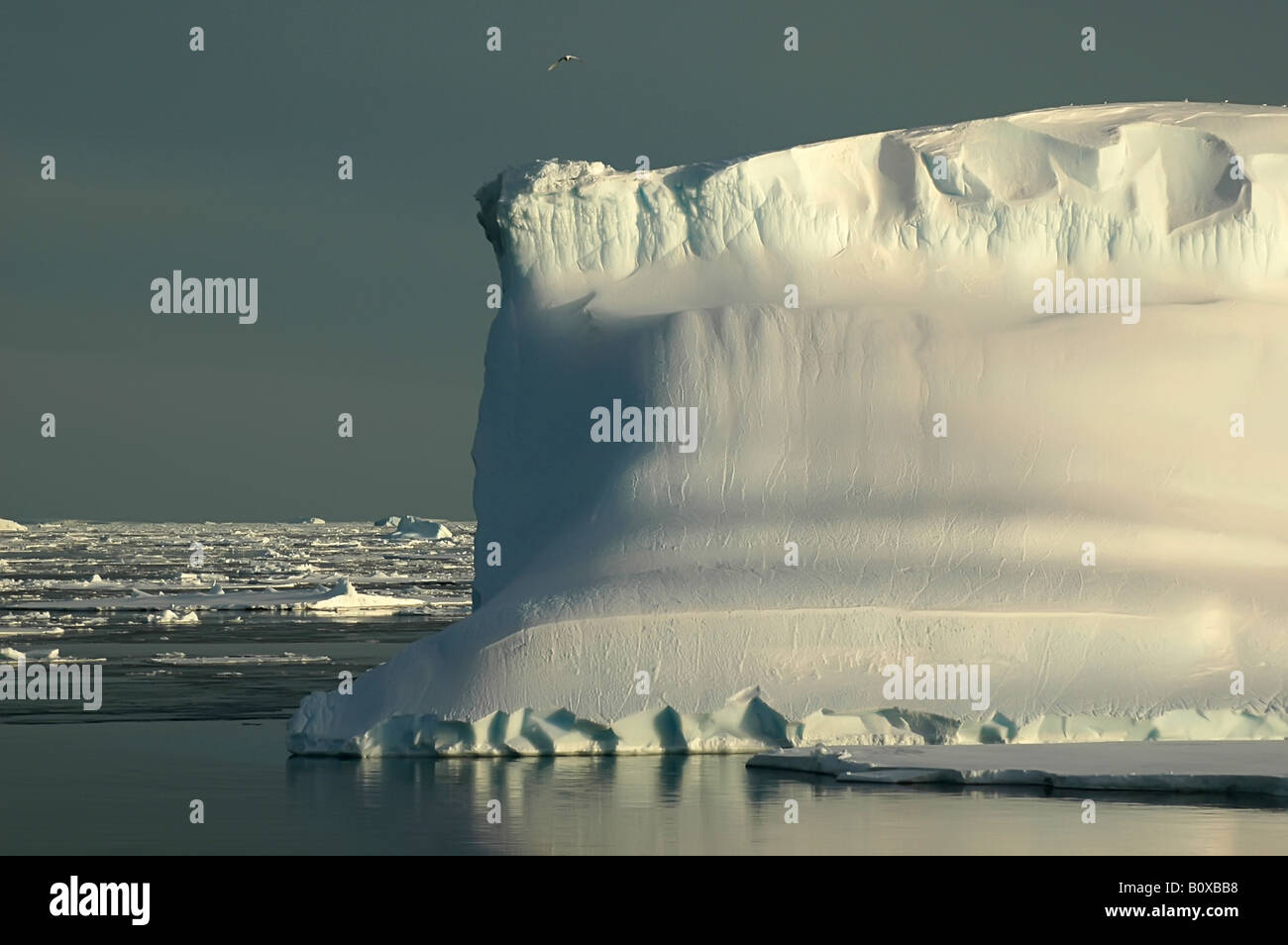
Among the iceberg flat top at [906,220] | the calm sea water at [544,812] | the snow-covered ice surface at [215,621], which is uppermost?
the iceberg flat top at [906,220]

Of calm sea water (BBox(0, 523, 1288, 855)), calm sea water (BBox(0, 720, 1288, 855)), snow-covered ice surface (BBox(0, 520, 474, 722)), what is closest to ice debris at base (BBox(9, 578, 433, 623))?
snow-covered ice surface (BBox(0, 520, 474, 722))

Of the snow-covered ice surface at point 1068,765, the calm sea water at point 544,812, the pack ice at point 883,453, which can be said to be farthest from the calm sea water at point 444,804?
the pack ice at point 883,453

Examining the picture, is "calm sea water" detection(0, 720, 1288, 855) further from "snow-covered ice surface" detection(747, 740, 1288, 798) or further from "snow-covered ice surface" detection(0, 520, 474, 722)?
"snow-covered ice surface" detection(0, 520, 474, 722)

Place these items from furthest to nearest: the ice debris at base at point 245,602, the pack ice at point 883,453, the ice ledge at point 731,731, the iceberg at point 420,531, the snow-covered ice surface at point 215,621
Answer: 1. the iceberg at point 420,531
2. the ice debris at base at point 245,602
3. the snow-covered ice surface at point 215,621
4. the pack ice at point 883,453
5. the ice ledge at point 731,731

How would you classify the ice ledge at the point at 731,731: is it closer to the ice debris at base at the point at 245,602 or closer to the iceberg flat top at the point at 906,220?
the iceberg flat top at the point at 906,220

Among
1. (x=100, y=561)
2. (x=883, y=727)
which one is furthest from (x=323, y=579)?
(x=883, y=727)
